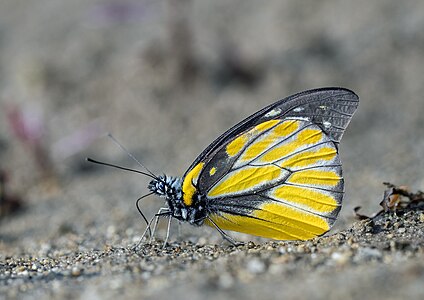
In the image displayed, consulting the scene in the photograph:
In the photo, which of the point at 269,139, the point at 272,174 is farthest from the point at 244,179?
the point at 269,139

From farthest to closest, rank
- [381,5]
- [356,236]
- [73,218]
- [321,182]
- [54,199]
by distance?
[381,5]
[54,199]
[73,218]
[321,182]
[356,236]

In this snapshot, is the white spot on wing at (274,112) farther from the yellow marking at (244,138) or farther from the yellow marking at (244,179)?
the yellow marking at (244,179)

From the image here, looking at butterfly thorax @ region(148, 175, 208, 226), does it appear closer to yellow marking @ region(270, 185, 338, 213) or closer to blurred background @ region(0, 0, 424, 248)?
yellow marking @ region(270, 185, 338, 213)

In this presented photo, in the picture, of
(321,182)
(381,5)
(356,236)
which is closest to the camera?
(356,236)

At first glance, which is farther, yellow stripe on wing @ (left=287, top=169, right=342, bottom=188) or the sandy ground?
yellow stripe on wing @ (left=287, top=169, right=342, bottom=188)

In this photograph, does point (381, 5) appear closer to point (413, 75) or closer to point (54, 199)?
point (413, 75)

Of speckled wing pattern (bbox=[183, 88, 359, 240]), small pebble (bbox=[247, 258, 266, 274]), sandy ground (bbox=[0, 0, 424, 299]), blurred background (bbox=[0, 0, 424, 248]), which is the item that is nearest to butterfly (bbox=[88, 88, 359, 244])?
speckled wing pattern (bbox=[183, 88, 359, 240])

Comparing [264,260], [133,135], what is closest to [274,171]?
[264,260]

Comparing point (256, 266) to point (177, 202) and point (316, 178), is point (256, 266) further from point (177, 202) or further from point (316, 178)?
point (316, 178)
